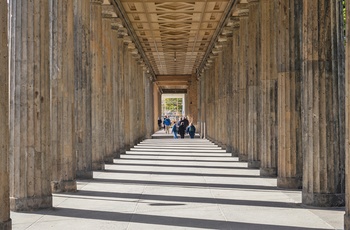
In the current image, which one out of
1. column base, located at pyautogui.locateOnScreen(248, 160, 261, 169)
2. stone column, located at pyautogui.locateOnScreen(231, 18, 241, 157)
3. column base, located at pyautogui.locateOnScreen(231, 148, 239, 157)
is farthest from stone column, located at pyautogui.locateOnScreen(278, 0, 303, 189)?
column base, located at pyautogui.locateOnScreen(231, 148, 239, 157)

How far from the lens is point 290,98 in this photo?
12594 mm

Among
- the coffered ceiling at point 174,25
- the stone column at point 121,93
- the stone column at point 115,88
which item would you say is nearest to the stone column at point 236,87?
the coffered ceiling at point 174,25

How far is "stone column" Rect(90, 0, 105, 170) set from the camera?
701 inches

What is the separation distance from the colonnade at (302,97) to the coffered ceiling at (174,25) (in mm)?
4790

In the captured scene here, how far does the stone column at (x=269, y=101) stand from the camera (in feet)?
50.1

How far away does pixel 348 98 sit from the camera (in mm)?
7617

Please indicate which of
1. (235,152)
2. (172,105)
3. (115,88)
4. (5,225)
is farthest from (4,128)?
(172,105)

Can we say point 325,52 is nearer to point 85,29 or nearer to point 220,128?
point 85,29

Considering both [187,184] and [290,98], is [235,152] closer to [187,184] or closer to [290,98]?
[187,184]

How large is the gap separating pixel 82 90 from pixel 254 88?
654cm

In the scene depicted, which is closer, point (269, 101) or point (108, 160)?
point (269, 101)

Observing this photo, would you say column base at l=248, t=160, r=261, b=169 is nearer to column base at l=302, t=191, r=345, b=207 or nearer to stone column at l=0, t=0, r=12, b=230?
column base at l=302, t=191, r=345, b=207

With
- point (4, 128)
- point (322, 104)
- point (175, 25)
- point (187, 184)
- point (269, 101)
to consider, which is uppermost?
point (175, 25)

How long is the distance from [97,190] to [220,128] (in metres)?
19.0
